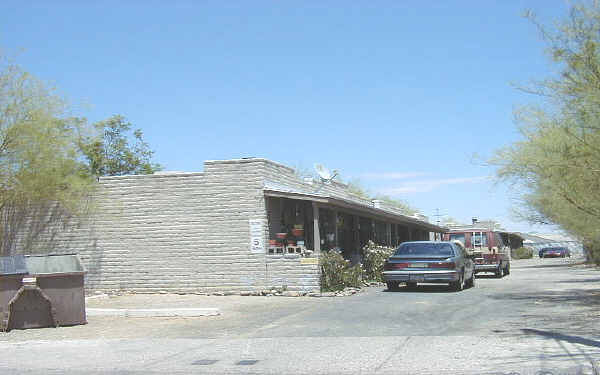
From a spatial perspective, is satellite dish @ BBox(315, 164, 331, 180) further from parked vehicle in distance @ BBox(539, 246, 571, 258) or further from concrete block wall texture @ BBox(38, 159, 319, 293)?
parked vehicle in distance @ BBox(539, 246, 571, 258)

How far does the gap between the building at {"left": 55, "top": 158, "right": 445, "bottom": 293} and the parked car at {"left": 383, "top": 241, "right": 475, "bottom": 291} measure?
89.5 inches

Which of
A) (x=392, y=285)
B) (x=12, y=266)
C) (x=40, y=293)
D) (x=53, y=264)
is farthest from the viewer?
(x=392, y=285)

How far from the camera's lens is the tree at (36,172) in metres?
19.6

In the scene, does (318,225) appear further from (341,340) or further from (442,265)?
(341,340)

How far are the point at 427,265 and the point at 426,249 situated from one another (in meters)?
0.81

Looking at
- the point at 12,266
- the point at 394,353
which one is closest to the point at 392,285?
the point at 12,266

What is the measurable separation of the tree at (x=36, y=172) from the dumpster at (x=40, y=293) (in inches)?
241

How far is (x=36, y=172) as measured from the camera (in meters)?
20.6

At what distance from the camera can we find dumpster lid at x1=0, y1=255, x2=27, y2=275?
13828mm

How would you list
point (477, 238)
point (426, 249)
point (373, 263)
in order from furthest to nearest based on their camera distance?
point (477, 238), point (373, 263), point (426, 249)

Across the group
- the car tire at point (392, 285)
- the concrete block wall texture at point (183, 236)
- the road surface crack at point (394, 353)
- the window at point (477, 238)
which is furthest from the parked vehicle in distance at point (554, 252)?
the road surface crack at point (394, 353)

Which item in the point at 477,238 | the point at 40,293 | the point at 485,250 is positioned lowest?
the point at 40,293

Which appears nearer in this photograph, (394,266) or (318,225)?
(394,266)

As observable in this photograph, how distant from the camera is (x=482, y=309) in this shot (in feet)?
50.2
